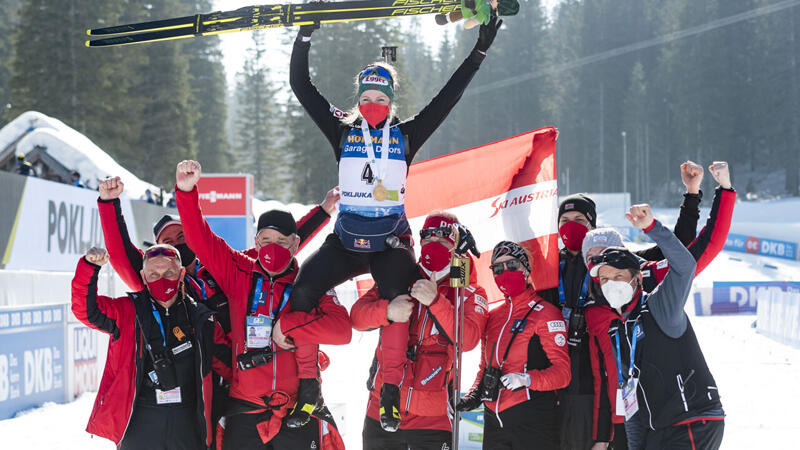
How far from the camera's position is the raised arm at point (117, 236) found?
4.60 metres

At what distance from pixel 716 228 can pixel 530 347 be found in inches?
54.0

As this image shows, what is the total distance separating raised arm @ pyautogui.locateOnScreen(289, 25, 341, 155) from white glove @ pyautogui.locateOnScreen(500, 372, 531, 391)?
1.70 meters

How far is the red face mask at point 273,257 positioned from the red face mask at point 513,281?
4.41 feet

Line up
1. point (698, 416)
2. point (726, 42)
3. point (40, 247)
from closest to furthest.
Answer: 1. point (698, 416)
2. point (40, 247)
3. point (726, 42)

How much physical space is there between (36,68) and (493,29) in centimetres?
3734

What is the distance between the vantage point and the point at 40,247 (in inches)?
559

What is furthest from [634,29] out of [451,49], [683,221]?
[683,221]

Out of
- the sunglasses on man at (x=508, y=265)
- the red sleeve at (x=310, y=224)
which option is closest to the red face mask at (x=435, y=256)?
the sunglasses on man at (x=508, y=265)

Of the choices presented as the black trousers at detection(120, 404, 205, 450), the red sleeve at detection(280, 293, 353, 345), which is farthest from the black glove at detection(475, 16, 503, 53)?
the black trousers at detection(120, 404, 205, 450)

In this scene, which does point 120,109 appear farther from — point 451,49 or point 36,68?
point 451,49

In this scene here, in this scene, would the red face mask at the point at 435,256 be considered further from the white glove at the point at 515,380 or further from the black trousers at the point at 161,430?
the black trousers at the point at 161,430

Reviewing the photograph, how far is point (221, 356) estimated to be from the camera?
15.2ft

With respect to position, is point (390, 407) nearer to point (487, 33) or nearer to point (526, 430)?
point (526, 430)

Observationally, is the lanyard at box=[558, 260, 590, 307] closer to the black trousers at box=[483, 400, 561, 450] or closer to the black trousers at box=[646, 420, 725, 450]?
the black trousers at box=[483, 400, 561, 450]
